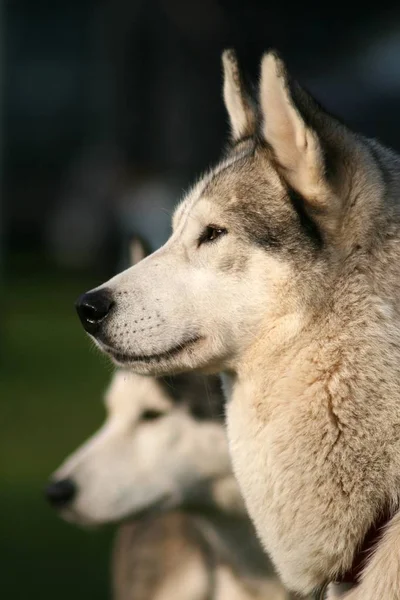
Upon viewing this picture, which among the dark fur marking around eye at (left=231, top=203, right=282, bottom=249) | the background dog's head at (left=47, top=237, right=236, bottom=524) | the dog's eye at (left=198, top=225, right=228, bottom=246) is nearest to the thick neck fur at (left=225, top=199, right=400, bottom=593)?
the dark fur marking around eye at (left=231, top=203, right=282, bottom=249)

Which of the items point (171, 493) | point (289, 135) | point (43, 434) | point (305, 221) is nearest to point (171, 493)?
point (171, 493)

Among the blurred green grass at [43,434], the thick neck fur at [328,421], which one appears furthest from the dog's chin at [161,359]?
the blurred green grass at [43,434]

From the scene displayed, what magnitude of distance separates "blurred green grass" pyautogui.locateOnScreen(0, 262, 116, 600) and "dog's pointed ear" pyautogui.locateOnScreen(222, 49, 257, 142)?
1421mm

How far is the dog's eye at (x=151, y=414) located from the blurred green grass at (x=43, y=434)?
32 centimetres

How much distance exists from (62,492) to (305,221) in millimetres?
1875

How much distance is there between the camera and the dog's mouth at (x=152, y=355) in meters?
3.19

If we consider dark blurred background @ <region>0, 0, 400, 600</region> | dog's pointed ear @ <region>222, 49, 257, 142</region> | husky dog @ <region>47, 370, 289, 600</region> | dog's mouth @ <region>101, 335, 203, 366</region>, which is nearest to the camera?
dog's mouth @ <region>101, 335, 203, 366</region>

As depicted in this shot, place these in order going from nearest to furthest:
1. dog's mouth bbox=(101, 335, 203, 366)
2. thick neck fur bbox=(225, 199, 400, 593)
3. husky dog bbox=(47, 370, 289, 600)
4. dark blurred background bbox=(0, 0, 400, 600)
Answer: thick neck fur bbox=(225, 199, 400, 593) < dog's mouth bbox=(101, 335, 203, 366) < husky dog bbox=(47, 370, 289, 600) < dark blurred background bbox=(0, 0, 400, 600)

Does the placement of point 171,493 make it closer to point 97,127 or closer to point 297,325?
point 297,325

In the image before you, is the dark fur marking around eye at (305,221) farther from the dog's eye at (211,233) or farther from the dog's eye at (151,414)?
the dog's eye at (151,414)

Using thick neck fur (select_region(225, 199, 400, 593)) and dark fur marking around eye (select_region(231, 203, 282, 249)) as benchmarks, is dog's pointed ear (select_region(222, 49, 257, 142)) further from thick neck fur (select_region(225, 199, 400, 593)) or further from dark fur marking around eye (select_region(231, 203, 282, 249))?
thick neck fur (select_region(225, 199, 400, 593))

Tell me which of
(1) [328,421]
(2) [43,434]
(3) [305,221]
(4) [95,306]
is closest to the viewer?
(1) [328,421]

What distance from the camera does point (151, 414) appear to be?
4602 millimetres

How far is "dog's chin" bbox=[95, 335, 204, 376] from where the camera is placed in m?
3.20
